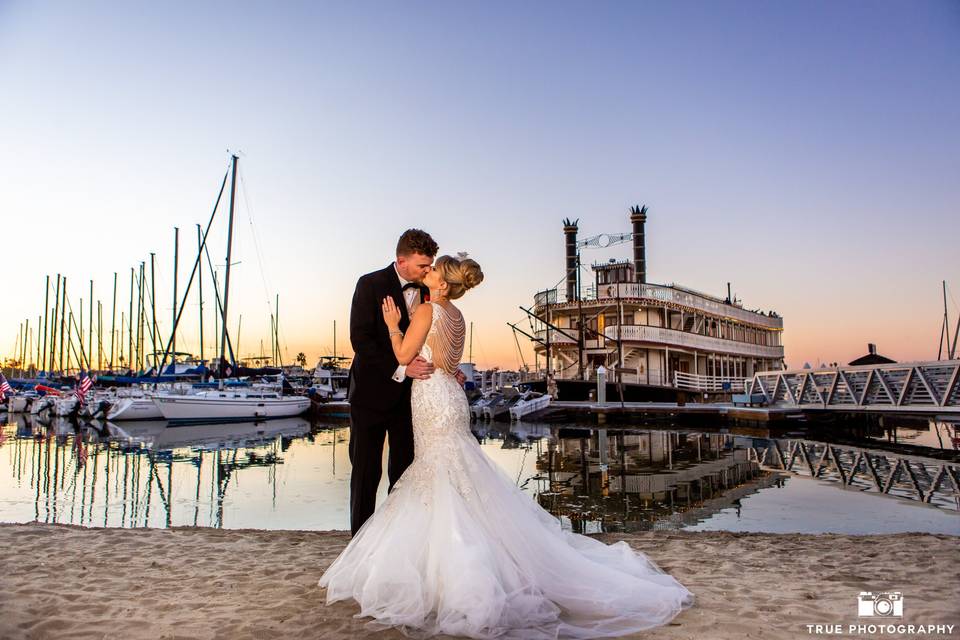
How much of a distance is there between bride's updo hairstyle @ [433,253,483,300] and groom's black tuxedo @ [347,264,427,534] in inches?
18.8

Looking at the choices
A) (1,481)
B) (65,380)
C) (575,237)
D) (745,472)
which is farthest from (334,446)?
(65,380)

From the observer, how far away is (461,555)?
11.7 ft

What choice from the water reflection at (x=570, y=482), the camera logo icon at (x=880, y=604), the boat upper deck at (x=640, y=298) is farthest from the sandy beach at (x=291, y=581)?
the boat upper deck at (x=640, y=298)

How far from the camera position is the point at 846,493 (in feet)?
34.0

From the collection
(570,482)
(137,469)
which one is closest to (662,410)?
(570,482)

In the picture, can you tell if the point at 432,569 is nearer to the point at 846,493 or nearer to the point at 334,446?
the point at 846,493

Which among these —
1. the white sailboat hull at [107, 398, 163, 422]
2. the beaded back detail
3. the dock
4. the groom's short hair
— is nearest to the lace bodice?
the beaded back detail

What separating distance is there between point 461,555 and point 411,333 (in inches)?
53.2

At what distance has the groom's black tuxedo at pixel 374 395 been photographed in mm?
4352

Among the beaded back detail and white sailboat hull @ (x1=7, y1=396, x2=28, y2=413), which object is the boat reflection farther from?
white sailboat hull @ (x1=7, y1=396, x2=28, y2=413)

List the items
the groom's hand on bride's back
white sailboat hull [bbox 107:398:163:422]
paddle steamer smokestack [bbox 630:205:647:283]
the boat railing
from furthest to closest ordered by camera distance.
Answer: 1. paddle steamer smokestack [bbox 630:205:647:283]
2. the boat railing
3. white sailboat hull [bbox 107:398:163:422]
4. the groom's hand on bride's back

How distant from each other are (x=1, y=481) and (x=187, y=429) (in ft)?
49.6

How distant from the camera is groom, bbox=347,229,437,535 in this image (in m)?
4.31

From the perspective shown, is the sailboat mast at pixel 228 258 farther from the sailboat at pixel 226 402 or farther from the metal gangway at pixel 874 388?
the metal gangway at pixel 874 388
